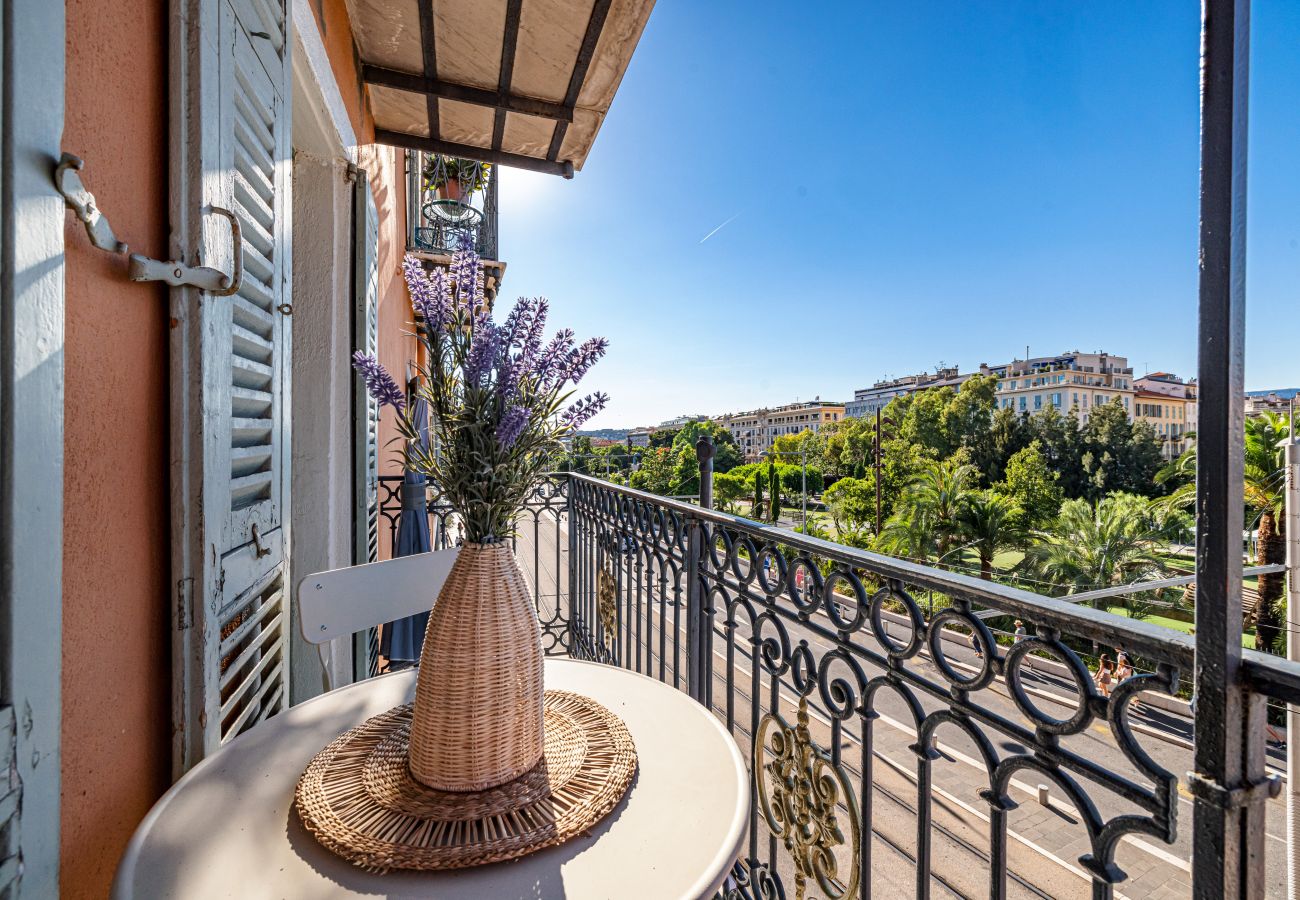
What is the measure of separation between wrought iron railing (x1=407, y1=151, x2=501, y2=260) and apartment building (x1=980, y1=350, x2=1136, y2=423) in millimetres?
49772

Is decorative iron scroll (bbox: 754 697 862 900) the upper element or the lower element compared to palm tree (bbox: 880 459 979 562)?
upper

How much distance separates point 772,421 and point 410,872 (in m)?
76.8

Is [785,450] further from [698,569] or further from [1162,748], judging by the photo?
[698,569]

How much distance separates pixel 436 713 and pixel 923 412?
40465 millimetres

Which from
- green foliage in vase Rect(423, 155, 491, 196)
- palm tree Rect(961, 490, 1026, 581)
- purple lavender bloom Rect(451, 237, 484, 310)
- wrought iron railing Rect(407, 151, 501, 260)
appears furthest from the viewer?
palm tree Rect(961, 490, 1026, 581)

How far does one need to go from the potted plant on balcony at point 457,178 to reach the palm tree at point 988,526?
1879 centimetres

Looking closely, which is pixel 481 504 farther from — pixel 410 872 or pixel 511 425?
pixel 410 872

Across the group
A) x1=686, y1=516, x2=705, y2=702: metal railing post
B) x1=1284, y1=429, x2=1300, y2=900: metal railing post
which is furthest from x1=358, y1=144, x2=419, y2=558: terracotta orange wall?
x1=1284, y1=429, x2=1300, y2=900: metal railing post

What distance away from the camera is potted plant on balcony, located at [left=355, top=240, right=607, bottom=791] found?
0.78 meters

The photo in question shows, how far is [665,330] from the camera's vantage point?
3061 cm

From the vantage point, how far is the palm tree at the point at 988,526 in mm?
18330

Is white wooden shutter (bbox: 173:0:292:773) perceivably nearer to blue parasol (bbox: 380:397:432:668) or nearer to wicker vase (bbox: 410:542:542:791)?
wicker vase (bbox: 410:542:542:791)

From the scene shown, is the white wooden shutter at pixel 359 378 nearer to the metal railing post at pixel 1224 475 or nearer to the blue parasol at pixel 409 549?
the blue parasol at pixel 409 549

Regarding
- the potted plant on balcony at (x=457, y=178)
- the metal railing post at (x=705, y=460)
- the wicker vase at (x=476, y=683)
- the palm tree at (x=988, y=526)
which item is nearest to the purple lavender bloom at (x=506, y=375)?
the wicker vase at (x=476, y=683)
